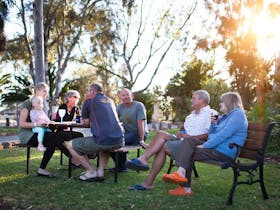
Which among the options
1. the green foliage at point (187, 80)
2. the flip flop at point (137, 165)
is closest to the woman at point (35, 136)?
the flip flop at point (137, 165)

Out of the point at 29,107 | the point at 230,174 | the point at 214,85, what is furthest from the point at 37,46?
the point at 214,85

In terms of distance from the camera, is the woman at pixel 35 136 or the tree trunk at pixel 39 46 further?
the tree trunk at pixel 39 46

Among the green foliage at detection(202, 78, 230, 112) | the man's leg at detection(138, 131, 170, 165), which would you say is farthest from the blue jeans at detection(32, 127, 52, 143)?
the green foliage at detection(202, 78, 230, 112)

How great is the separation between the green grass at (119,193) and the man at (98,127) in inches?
21.2

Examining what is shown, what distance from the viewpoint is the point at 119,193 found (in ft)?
16.3

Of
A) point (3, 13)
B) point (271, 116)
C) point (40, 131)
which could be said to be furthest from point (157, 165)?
point (3, 13)

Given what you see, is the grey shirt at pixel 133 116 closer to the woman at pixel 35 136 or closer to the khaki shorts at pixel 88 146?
→ the khaki shorts at pixel 88 146

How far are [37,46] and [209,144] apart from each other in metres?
8.71

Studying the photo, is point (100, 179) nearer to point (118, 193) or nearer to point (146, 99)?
point (118, 193)

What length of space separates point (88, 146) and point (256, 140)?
2324 mm

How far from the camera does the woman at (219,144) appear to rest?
181 inches

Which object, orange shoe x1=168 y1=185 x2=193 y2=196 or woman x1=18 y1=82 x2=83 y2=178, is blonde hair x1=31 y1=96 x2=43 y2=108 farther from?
orange shoe x1=168 y1=185 x2=193 y2=196

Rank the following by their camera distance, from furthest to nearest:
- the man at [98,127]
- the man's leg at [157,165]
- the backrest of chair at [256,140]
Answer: the man at [98,127], the man's leg at [157,165], the backrest of chair at [256,140]

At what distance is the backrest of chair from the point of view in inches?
179
